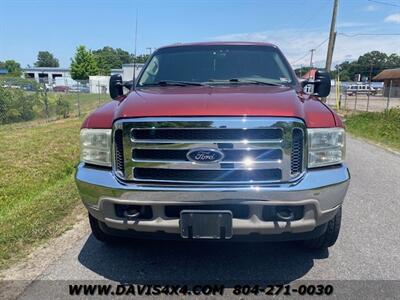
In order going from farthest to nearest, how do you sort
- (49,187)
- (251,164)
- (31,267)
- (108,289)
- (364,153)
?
(364,153) → (49,187) → (31,267) → (108,289) → (251,164)

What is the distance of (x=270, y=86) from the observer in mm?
4082

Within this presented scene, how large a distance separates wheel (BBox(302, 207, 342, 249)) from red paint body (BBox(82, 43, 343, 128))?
0.88 meters

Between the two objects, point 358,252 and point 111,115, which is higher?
point 111,115

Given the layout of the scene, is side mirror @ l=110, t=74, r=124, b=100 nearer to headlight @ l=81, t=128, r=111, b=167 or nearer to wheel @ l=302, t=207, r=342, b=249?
headlight @ l=81, t=128, r=111, b=167

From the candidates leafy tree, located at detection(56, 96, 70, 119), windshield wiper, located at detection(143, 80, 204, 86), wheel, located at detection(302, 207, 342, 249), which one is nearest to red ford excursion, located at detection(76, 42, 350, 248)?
wheel, located at detection(302, 207, 342, 249)

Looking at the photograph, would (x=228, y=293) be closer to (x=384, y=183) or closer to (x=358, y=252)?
(x=358, y=252)

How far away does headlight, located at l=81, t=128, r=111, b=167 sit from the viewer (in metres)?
Answer: 3.26

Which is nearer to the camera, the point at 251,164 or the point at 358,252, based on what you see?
the point at 251,164

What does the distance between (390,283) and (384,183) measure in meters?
3.86

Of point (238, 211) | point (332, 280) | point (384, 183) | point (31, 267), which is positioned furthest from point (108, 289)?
point (384, 183)

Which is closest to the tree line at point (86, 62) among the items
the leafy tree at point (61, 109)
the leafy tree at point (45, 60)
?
the leafy tree at point (45, 60)

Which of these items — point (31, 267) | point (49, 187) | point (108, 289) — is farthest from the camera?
point (49, 187)

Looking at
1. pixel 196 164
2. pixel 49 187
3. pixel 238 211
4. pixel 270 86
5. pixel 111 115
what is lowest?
pixel 49 187

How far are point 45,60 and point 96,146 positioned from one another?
167 m
